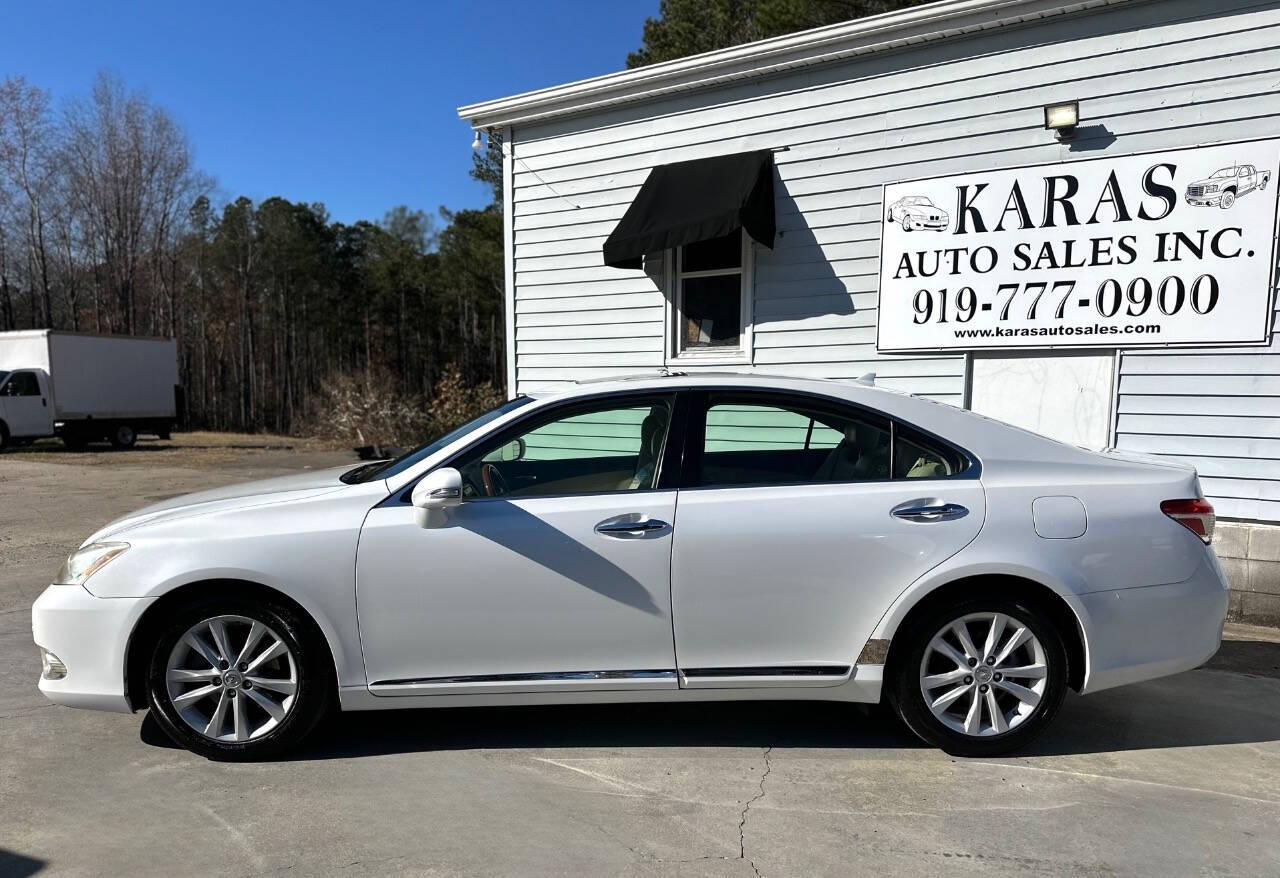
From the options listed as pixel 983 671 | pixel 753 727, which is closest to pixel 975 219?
pixel 983 671

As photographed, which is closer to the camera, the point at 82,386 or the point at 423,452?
the point at 423,452

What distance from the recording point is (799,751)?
3.55 meters

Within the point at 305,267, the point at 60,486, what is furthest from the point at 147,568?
the point at 305,267

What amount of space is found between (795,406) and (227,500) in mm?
2506

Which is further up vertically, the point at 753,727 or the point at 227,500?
the point at 227,500

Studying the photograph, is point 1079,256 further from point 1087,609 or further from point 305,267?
point 305,267

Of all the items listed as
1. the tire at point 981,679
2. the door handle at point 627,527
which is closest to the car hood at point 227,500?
the door handle at point 627,527

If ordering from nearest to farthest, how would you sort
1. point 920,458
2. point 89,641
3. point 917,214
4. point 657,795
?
point 657,795
point 89,641
point 920,458
point 917,214

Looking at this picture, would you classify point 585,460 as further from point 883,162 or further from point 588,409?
point 883,162

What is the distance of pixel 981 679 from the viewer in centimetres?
339

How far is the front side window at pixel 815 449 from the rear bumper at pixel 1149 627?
83cm

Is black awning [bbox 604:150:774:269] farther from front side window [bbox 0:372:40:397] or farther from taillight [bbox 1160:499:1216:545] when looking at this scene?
front side window [bbox 0:372:40:397]

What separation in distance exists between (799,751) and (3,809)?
3.10m

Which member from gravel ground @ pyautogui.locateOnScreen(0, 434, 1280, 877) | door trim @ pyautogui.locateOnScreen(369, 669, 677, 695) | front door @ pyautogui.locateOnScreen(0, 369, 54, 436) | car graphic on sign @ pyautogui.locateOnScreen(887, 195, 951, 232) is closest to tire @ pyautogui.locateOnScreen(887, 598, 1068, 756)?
gravel ground @ pyautogui.locateOnScreen(0, 434, 1280, 877)
